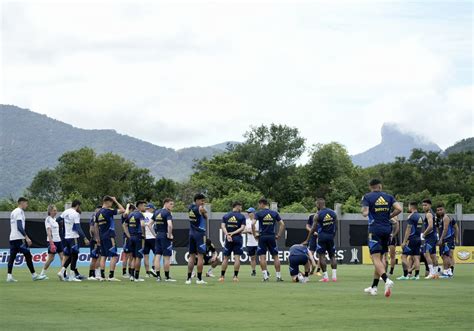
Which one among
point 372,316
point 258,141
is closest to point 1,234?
point 372,316

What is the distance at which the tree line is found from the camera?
10538cm

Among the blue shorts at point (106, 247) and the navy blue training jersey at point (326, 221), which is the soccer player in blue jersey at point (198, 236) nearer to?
the blue shorts at point (106, 247)

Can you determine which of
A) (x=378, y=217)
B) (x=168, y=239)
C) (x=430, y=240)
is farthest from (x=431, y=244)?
(x=378, y=217)

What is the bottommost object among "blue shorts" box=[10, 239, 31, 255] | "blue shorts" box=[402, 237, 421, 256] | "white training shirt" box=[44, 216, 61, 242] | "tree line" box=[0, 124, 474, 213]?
"blue shorts" box=[10, 239, 31, 255]

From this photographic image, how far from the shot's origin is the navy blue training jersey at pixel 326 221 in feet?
78.4

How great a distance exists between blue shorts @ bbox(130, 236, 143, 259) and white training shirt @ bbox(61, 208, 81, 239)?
154 centimetres

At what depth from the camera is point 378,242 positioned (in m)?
17.9

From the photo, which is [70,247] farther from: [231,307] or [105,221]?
[231,307]

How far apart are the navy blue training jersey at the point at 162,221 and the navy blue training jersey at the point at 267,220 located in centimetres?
241

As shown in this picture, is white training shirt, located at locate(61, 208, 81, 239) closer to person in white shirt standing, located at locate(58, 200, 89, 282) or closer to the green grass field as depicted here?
person in white shirt standing, located at locate(58, 200, 89, 282)

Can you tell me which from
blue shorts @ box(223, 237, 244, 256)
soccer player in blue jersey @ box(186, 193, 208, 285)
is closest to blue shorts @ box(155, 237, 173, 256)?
soccer player in blue jersey @ box(186, 193, 208, 285)

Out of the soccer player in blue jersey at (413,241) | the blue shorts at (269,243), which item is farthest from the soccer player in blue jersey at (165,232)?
the soccer player in blue jersey at (413,241)

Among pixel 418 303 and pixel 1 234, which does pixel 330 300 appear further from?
pixel 1 234

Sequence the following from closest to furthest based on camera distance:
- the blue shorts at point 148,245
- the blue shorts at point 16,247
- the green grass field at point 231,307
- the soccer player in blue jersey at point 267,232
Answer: the green grass field at point 231,307, the blue shorts at point 16,247, the soccer player in blue jersey at point 267,232, the blue shorts at point 148,245
